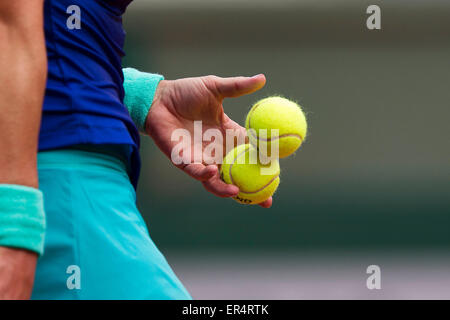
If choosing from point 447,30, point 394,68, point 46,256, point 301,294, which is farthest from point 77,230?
point 447,30

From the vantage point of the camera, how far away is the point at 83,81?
1.15m

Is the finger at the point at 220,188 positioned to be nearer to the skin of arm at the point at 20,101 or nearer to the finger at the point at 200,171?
the finger at the point at 200,171

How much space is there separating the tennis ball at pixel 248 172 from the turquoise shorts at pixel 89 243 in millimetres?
464

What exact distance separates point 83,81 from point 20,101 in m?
0.25

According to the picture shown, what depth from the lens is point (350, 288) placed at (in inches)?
171

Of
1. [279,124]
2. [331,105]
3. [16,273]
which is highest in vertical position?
[331,105]

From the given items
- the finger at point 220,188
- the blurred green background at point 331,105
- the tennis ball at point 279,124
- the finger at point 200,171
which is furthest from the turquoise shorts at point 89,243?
the blurred green background at point 331,105

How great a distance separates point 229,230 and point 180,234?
0.41 m

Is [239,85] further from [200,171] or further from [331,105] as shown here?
[331,105]

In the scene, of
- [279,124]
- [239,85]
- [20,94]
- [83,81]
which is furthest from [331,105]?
[20,94]

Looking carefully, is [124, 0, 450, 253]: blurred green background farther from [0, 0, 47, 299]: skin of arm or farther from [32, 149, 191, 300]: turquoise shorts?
[0, 0, 47, 299]: skin of arm

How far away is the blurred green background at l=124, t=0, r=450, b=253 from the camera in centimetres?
554

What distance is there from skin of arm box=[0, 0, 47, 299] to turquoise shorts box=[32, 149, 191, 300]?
14 centimetres

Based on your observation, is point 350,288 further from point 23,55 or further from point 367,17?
point 23,55
